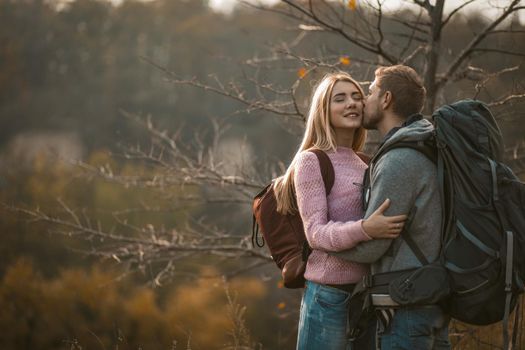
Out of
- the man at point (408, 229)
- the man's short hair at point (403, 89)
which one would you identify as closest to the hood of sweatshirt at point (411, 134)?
the man at point (408, 229)

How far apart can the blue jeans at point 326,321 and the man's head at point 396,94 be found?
751mm

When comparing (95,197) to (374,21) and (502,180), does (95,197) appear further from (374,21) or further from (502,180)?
(502,180)

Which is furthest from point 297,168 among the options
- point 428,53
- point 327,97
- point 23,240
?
point 23,240

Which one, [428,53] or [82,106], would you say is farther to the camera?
[82,106]

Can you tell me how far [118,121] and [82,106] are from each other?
4737mm

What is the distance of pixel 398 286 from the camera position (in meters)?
2.07

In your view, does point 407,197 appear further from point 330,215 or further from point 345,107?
point 345,107

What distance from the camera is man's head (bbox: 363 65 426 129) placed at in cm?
239

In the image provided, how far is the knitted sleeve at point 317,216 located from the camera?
7.18ft

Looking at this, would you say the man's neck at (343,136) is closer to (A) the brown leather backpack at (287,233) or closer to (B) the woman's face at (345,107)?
(B) the woman's face at (345,107)

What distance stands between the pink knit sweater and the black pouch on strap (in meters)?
0.28

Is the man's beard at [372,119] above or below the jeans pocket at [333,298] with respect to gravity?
above

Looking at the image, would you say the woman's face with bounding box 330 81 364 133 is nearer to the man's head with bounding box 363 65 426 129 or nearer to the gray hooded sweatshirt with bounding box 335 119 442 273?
the man's head with bounding box 363 65 426 129

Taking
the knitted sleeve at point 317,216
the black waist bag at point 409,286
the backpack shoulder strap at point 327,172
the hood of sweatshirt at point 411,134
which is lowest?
the black waist bag at point 409,286
